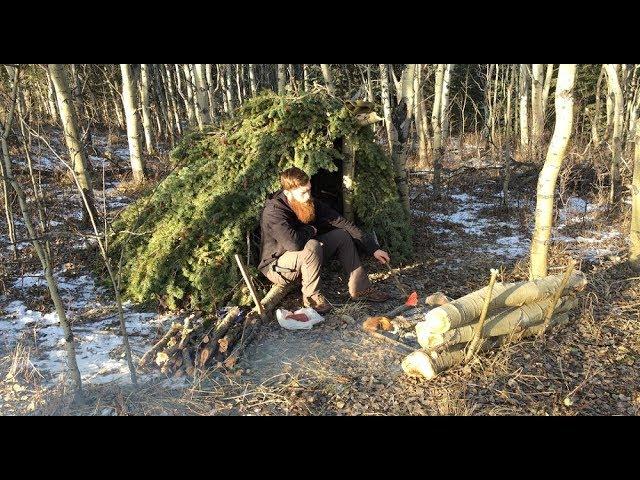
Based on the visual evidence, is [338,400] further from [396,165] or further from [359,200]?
[396,165]

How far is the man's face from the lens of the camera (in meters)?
4.58

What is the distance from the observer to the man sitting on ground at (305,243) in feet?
15.1

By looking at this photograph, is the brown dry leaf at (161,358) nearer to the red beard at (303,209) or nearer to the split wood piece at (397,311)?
the red beard at (303,209)

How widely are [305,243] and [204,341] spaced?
1.41 metres

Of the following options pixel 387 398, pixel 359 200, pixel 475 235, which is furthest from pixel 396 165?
pixel 387 398

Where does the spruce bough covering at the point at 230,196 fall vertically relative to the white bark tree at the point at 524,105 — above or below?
below

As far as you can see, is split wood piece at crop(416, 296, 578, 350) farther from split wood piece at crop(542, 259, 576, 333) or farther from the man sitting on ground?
the man sitting on ground

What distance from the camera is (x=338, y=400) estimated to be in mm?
3418

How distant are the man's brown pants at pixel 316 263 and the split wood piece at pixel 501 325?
134 cm

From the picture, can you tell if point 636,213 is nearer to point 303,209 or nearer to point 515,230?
point 515,230

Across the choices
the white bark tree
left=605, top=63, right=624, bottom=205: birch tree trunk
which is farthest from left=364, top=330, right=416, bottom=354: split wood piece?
the white bark tree

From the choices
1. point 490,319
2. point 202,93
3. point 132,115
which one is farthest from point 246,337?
point 132,115

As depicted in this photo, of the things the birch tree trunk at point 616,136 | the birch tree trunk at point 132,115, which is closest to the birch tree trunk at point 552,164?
the birch tree trunk at point 616,136
